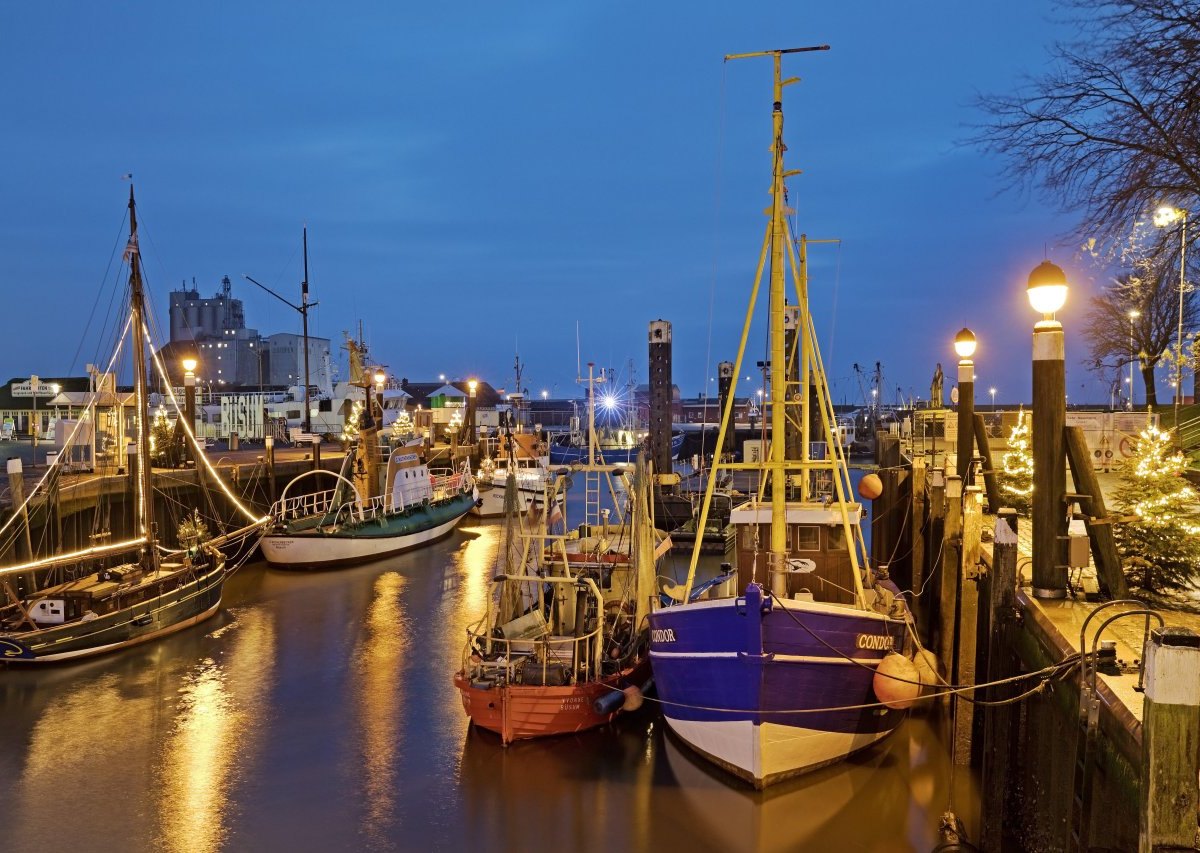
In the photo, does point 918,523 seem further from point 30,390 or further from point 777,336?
point 30,390

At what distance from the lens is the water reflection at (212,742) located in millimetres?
11398

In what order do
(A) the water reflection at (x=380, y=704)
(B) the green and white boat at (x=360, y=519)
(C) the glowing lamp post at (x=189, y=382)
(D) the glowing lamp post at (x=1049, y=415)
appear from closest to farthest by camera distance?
(D) the glowing lamp post at (x=1049, y=415), (A) the water reflection at (x=380, y=704), (B) the green and white boat at (x=360, y=519), (C) the glowing lamp post at (x=189, y=382)

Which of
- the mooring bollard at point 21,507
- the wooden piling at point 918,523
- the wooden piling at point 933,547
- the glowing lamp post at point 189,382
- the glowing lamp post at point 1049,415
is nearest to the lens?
the glowing lamp post at point 1049,415

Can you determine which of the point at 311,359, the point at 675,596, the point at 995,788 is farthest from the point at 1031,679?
the point at 311,359

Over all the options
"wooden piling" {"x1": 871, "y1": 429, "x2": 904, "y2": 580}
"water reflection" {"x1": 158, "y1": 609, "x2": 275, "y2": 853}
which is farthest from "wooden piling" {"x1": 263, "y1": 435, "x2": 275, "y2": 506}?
"wooden piling" {"x1": 871, "y1": 429, "x2": 904, "y2": 580}

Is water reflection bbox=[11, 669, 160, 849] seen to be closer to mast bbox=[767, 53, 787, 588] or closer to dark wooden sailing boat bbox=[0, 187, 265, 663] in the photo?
dark wooden sailing boat bbox=[0, 187, 265, 663]

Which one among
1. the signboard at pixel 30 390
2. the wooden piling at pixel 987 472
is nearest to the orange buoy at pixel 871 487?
the wooden piling at pixel 987 472

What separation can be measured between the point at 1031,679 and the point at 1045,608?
827mm

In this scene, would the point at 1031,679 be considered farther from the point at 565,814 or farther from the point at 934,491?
the point at 934,491

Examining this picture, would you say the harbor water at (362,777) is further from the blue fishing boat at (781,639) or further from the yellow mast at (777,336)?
the yellow mast at (777,336)

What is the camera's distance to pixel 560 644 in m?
14.8

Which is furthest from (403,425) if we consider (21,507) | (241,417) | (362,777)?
(362,777)

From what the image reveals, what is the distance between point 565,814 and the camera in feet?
38.9

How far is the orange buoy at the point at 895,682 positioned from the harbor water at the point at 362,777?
44.0 inches
